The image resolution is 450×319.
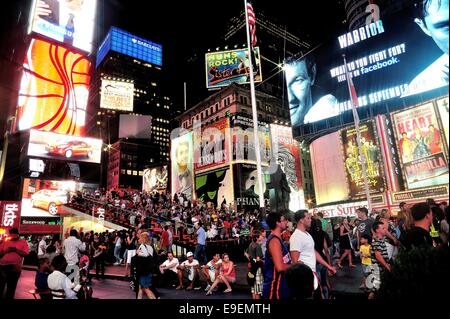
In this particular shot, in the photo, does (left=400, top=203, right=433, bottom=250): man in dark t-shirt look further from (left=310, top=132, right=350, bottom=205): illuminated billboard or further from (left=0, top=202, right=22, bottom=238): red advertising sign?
(left=310, top=132, right=350, bottom=205): illuminated billboard

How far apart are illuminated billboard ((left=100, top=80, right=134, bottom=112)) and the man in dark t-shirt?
144 feet

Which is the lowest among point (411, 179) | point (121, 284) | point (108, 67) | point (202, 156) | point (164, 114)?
point (121, 284)

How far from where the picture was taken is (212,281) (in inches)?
445

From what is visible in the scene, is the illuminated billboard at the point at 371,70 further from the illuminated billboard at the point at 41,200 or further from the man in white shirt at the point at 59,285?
the illuminated billboard at the point at 41,200

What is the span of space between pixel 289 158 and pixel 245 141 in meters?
8.41

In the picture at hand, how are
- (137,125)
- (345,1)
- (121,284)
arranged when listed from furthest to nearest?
1. (345,1)
2. (137,125)
3. (121,284)

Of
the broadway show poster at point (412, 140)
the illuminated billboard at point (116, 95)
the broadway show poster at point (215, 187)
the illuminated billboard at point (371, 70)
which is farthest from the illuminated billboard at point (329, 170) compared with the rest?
the illuminated billboard at point (116, 95)

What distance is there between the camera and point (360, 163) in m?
33.0

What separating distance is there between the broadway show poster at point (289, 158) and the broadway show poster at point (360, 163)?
15452mm

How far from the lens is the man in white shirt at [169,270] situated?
12.3 metres

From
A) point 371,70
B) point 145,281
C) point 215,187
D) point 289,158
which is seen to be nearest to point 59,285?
point 145,281
